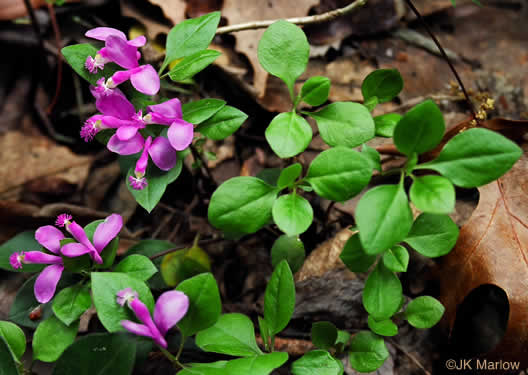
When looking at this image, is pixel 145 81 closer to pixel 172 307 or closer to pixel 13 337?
pixel 172 307

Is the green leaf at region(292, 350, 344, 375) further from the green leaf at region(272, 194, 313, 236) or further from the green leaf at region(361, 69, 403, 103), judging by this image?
the green leaf at region(361, 69, 403, 103)

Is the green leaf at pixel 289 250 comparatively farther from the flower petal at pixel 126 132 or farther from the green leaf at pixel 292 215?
the flower petal at pixel 126 132

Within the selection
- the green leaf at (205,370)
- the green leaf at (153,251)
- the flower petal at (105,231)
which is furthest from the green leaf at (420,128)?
the green leaf at (153,251)

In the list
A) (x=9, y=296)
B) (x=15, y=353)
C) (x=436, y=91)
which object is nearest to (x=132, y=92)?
(x=15, y=353)

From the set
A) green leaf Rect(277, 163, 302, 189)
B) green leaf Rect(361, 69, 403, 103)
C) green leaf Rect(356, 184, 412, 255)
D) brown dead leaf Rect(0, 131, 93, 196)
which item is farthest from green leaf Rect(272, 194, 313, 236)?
brown dead leaf Rect(0, 131, 93, 196)

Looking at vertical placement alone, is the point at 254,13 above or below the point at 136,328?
above

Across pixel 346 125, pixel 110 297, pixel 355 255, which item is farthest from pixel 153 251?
pixel 346 125
